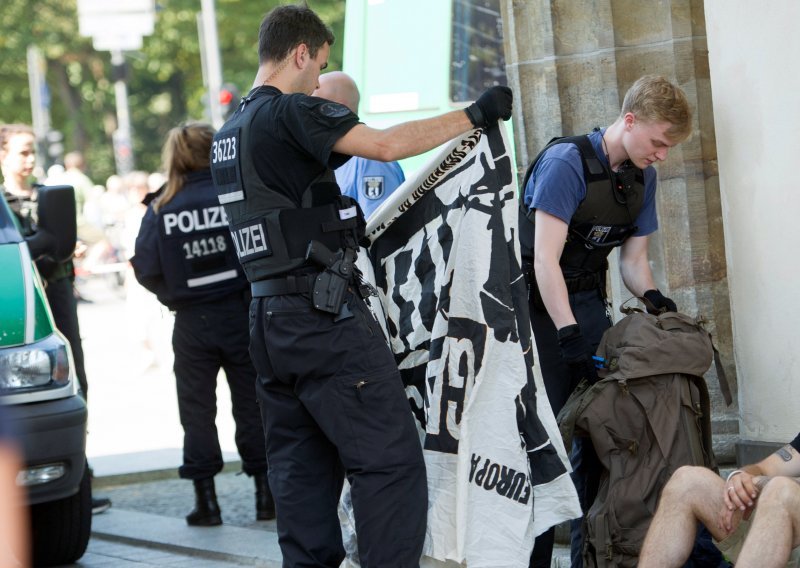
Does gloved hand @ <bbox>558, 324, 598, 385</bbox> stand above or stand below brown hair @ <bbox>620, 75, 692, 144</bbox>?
below

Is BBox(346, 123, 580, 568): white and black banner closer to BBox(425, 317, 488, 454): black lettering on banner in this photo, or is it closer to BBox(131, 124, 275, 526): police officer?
BBox(425, 317, 488, 454): black lettering on banner

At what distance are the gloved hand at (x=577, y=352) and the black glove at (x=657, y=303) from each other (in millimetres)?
390

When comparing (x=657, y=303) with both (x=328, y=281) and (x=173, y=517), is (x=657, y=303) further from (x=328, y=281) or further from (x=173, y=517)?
(x=173, y=517)

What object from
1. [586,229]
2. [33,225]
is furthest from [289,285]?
[33,225]

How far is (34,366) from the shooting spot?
5.90 metres

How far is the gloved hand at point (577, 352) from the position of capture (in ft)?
15.3

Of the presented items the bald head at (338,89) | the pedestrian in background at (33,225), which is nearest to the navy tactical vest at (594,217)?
the bald head at (338,89)

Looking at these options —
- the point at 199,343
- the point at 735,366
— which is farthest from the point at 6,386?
the point at 735,366

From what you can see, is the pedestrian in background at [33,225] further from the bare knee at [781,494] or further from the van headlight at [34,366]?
the bare knee at [781,494]

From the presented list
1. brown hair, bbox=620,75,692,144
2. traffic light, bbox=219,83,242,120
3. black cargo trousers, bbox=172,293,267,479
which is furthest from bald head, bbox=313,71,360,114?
traffic light, bbox=219,83,242,120

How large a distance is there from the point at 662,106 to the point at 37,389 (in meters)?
2.93

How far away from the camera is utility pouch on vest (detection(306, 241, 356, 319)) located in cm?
425

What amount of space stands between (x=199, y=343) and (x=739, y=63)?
120 inches

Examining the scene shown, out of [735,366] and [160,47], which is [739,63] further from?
[160,47]
